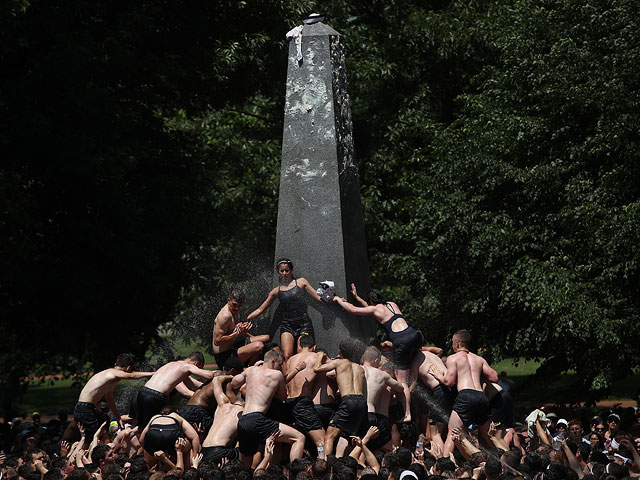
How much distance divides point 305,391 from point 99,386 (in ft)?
10.6

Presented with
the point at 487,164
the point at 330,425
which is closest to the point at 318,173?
the point at 330,425

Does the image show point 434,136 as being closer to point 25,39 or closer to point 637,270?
point 637,270

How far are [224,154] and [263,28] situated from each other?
382 centimetres

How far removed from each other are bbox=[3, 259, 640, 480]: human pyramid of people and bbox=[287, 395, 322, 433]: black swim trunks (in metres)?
0.01

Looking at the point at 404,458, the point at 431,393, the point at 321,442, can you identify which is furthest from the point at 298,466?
the point at 431,393

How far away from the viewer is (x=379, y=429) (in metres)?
12.5

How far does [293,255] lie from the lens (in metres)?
14.2

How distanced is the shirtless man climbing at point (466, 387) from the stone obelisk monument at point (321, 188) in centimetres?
170

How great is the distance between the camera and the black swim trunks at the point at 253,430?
457 inches

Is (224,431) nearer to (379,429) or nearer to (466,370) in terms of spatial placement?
(379,429)

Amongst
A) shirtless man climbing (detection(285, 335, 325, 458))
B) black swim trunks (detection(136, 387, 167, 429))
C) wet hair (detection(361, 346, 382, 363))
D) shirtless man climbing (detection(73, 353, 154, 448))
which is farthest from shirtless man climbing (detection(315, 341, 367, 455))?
shirtless man climbing (detection(73, 353, 154, 448))

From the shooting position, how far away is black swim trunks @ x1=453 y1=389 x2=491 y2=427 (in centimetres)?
1280

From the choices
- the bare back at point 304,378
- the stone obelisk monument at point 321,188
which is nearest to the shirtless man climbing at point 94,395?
the stone obelisk monument at point 321,188

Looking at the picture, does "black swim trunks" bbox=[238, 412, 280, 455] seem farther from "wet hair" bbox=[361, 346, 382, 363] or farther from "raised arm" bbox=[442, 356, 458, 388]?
"raised arm" bbox=[442, 356, 458, 388]
